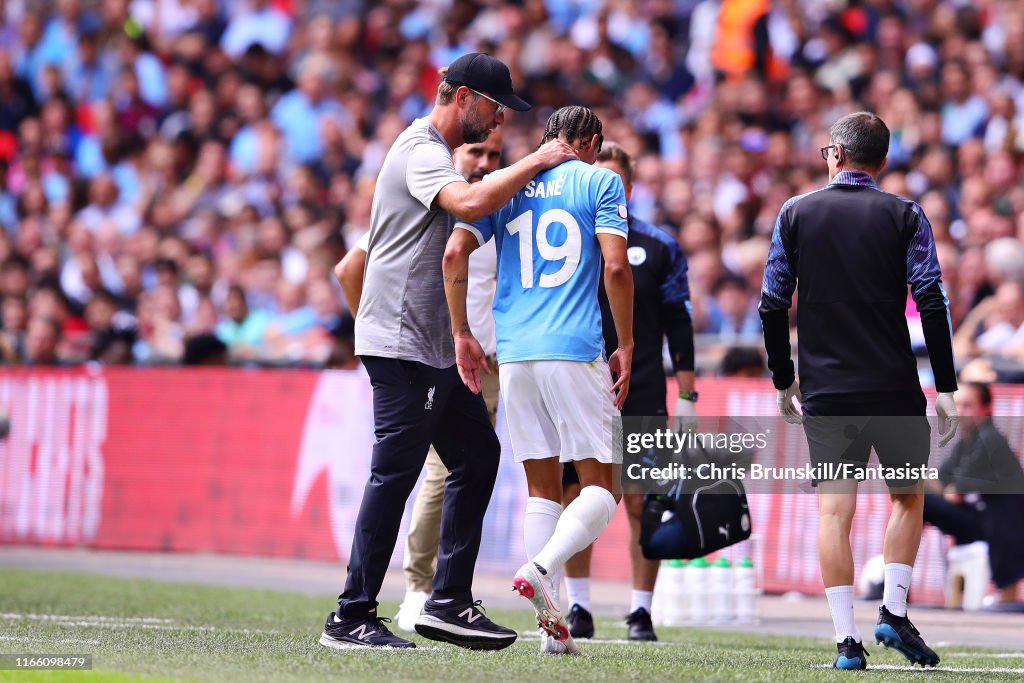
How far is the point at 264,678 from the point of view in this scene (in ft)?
18.8

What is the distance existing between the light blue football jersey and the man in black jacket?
0.89 metres

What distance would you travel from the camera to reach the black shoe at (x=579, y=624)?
8383 millimetres

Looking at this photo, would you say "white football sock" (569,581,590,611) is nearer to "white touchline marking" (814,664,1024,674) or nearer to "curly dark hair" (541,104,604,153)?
A: "white touchline marking" (814,664,1024,674)

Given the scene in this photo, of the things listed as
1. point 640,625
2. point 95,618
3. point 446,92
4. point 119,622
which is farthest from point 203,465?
point 446,92

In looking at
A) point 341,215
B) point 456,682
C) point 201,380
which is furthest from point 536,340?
point 341,215

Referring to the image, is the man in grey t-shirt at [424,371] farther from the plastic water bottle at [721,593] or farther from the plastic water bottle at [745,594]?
the plastic water bottle at [745,594]

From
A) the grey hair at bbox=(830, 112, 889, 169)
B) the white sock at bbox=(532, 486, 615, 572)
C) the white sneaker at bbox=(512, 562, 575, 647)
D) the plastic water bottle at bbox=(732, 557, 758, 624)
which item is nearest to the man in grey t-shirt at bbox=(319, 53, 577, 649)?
the white sneaker at bbox=(512, 562, 575, 647)

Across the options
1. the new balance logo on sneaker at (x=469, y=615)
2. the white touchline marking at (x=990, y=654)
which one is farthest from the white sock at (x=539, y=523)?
the white touchline marking at (x=990, y=654)

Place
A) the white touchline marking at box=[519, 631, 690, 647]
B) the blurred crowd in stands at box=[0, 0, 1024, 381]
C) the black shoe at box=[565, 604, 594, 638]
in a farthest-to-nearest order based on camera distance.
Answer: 1. the blurred crowd in stands at box=[0, 0, 1024, 381]
2. the black shoe at box=[565, 604, 594, 638]
3. the white touchline marking at box=[519, 631, 690, 647]

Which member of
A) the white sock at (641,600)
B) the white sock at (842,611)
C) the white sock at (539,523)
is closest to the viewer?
the white sock at (842,611)

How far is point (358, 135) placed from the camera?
1900cm

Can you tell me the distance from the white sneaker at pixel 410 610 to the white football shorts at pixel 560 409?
184cm

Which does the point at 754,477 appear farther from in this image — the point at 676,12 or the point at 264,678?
the point at 676,12

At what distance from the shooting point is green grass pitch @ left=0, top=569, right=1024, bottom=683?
6.03 m
